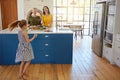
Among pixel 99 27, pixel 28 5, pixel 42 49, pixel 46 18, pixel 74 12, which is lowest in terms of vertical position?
pixel 42 49

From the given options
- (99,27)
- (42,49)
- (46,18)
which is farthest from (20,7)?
(99,27)

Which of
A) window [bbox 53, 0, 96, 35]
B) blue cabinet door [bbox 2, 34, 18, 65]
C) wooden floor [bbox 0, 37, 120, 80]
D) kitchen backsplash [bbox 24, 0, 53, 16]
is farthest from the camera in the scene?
window [bbox 53, 0, 96, 35]

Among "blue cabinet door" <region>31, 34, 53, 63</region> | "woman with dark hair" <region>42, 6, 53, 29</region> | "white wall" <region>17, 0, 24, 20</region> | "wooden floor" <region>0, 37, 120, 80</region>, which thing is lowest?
"wooden floor" <region>0, 37, 120, 80</region>

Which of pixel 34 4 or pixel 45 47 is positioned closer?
pixel 45 47

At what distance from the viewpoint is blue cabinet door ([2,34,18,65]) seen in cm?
443

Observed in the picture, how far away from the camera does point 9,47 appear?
450cm

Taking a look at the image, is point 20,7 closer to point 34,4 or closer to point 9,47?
point 34,4

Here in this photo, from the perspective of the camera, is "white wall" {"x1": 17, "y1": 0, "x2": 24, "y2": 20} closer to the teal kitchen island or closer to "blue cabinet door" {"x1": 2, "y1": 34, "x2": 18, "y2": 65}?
the teal kitchen island

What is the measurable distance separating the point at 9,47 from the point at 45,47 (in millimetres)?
937

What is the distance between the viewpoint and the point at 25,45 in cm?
361

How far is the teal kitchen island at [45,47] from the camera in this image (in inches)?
176

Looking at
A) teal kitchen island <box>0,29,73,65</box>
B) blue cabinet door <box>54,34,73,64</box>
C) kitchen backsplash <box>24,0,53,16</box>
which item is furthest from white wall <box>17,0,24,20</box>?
blue cabinet door <box>54,34,73,64</box>

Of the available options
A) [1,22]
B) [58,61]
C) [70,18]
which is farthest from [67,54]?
[70,18]

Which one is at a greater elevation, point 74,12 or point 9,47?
point 74,12
